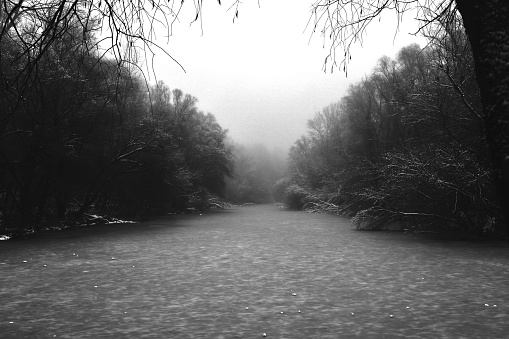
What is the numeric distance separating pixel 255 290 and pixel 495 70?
315 inches

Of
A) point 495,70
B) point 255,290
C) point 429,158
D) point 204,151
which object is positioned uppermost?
point 204,151

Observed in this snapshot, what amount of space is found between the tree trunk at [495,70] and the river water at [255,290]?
4.81m

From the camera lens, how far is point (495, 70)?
215 centimetres

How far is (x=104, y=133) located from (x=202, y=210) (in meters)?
23.5

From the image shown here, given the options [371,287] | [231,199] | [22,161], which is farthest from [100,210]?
[231,199]

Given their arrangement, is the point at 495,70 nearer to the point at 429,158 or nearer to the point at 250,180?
the point at 429,158

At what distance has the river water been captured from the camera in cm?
687

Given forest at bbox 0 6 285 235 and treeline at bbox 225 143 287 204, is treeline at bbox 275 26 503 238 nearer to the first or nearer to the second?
forest at bbox 0 6 285 235

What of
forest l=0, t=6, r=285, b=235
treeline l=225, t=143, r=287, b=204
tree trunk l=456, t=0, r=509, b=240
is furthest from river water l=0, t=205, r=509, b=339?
treeline l=225, t=143, r=287, b=204

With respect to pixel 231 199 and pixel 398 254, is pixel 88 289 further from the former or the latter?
pixel 231 199

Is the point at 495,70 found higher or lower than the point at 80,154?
lower

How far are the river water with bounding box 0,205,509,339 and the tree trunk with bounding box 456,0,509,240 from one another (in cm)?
481

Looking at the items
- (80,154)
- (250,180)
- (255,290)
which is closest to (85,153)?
(80,154)

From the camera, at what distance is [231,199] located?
7238cm
